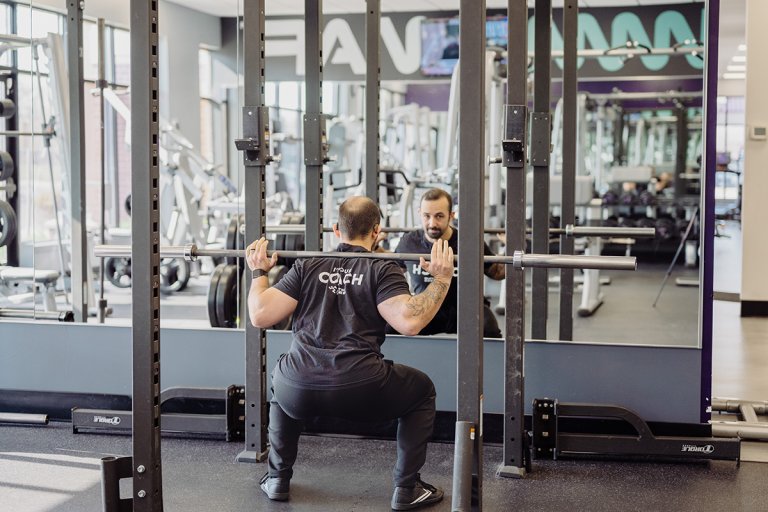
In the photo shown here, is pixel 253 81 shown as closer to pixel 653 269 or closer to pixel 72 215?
pixel 72 215

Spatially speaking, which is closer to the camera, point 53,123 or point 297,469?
point 297,469

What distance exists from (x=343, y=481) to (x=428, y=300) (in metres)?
0.98

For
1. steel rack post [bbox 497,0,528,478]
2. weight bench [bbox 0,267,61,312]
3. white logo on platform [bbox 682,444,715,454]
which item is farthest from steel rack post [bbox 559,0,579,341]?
weight bench [bbox 0,267,61,312]

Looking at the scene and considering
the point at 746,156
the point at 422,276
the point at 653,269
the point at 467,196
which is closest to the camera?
the point at 467,196

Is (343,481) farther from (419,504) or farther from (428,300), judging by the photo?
(428,300)

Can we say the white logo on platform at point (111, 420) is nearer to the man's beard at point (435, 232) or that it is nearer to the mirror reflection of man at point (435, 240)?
the mirror reflection of man at point (435, 240)

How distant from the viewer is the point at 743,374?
553 cm

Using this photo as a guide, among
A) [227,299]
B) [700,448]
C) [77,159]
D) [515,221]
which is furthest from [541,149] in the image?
[77,159]

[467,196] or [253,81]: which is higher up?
[253,81]

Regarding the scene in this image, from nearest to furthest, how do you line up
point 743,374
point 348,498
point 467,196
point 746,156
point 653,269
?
point 467,196, point 348,498, point 743,374, point 746,156, point 653,269

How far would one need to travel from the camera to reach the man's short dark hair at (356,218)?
10.2ft

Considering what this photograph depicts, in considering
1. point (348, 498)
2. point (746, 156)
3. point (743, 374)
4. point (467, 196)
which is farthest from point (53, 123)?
point (746, 156)

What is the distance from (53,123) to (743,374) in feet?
14.8

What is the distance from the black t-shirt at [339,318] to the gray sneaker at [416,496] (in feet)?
1.49
